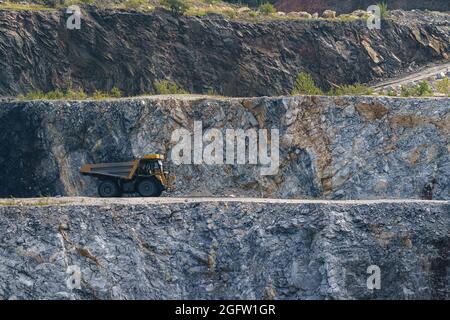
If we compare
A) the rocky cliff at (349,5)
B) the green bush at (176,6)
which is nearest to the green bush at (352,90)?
the green bush at (176,6)

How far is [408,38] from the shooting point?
64.2m

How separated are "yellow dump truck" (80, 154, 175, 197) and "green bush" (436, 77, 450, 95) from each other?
14.4m

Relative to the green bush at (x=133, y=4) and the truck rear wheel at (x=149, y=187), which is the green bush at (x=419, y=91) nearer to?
the truck rear wheel at (x=149, y=187)

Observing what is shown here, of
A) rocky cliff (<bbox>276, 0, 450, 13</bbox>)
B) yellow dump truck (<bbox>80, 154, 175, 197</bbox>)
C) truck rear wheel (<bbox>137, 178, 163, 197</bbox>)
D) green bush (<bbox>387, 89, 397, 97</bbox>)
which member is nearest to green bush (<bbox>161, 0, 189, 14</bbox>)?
green bush (<bbox>387, 89, 397, 97</bbox>)

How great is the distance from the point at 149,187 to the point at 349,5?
29.1 metres

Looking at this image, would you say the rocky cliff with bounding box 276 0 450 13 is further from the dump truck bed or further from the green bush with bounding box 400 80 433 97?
the dump truck bed

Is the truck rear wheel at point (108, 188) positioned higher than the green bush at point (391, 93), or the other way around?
the green bush at point (391, 93)

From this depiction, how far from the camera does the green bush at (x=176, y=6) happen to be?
6159 cm

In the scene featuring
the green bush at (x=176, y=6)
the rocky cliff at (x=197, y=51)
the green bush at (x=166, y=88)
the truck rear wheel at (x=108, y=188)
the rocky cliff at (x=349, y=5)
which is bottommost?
the truck rear wheel at (x=108, y=188)

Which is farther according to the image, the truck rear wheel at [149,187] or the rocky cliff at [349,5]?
the rocky cliff at [349,5]

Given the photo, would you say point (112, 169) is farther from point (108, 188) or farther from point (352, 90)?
point (352, 90)

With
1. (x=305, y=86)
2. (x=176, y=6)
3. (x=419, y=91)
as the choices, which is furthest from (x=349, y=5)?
(x=419, y=91)
